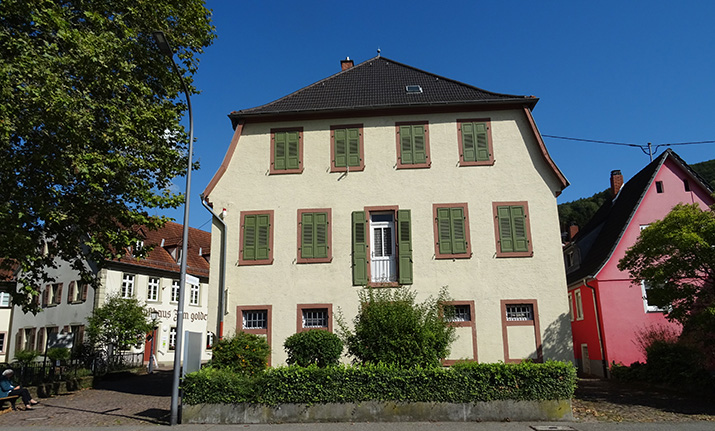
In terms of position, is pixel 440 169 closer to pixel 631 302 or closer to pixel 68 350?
pixel 631 302

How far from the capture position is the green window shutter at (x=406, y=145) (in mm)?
15547

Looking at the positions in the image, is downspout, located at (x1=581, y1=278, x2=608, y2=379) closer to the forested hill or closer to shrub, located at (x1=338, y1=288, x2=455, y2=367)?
shrub, located at (x1=338, y1=288, x2=455, y2=367)

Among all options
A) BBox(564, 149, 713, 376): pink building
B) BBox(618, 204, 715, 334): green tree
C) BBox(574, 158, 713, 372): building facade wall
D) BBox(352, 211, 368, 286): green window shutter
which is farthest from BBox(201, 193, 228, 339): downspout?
BBox(574, 158, 713, 372): building facade wall

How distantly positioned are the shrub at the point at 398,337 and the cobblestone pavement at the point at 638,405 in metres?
3.28

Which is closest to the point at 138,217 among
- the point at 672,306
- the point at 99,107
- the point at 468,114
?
the point at 99,107

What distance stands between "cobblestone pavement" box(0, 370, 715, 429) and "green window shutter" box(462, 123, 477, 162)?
7.21 m

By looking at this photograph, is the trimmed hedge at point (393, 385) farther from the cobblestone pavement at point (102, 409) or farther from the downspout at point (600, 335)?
the downspout at point (600, 335)

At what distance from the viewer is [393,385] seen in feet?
33.9

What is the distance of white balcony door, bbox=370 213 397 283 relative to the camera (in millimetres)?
14820

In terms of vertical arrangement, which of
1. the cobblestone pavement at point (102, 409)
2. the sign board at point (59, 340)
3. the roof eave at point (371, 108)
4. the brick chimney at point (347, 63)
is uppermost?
the brick chimney at point (347, 63)

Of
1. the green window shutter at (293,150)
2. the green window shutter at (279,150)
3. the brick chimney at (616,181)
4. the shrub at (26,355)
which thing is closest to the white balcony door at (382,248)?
the green window shutter at (293,150)

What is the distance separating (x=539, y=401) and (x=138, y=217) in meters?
11.2

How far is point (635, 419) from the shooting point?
35.1ft

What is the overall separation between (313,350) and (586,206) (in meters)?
44.8
